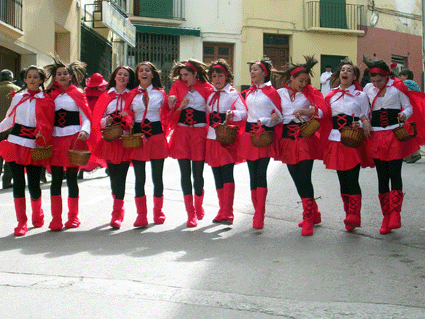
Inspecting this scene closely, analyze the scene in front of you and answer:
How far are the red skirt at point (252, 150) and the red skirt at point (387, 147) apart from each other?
1010 mm

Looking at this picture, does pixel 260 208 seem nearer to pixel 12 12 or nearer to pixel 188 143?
pixel 188 143

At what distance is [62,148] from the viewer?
6.64 metres

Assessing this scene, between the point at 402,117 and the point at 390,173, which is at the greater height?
the point at 402,117

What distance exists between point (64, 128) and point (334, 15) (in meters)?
22.7

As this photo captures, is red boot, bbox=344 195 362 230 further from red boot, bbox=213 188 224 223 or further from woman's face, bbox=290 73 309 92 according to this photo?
red boot, bbox=213 188 224 223

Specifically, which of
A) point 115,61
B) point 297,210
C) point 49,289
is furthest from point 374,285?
point 115,61

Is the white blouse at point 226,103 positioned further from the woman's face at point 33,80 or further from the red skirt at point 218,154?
the woman's face at point 33,80

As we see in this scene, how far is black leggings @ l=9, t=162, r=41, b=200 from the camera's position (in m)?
6.60

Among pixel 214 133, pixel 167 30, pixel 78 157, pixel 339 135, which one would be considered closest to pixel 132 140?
pixel 78 157

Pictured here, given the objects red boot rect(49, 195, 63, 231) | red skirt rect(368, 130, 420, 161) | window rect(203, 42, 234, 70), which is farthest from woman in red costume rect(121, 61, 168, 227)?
window rect(203, 42, 234, 70)

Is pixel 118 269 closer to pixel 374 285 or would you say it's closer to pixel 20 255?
pixel 20 255

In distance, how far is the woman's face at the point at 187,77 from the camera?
7047 millimetres

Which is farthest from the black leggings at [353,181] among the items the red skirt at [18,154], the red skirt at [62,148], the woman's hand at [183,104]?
the red skirt at [18,154]

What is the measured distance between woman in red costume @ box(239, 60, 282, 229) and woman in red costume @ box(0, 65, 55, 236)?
2.09 metres
